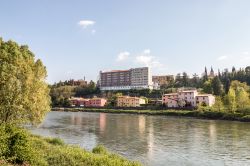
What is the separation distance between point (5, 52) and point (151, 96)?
519 feet

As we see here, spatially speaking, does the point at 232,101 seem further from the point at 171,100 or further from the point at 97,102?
the point at 97,102

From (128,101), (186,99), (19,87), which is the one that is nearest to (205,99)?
(186,99)

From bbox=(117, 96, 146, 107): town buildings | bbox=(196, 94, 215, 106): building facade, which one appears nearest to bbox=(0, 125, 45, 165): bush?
bbox=(196, 94, 215, 106): building facade

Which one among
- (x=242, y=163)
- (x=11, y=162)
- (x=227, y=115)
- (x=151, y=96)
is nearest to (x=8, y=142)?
(x=11, y=162)

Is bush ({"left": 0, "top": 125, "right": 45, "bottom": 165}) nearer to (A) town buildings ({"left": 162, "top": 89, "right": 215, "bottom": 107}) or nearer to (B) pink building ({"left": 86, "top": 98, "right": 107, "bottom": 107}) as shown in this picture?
(A) town buildings ({"left": 162, "top": 89, "right": 215, "bottom": 107})

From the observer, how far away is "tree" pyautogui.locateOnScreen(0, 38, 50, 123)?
2991 centimetres

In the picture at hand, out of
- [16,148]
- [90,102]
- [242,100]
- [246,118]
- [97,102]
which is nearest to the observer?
[16,148]

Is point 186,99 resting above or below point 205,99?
above

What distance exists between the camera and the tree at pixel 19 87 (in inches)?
1177

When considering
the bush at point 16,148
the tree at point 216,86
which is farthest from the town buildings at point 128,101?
the bush at point 16,148

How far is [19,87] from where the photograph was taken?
30188 mm

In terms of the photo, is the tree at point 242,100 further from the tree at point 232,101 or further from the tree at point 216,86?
the tree at point 216,86

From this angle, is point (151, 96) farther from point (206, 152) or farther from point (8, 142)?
point (8, 142)

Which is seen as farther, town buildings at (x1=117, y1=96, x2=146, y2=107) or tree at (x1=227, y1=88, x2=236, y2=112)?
town buildings at (x1=117, y1=96, x2=146, y2=107)
